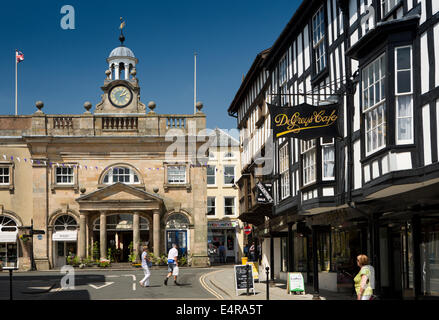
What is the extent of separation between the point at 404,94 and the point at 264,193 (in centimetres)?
1470

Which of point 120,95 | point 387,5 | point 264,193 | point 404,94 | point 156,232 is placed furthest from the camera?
point 120,95

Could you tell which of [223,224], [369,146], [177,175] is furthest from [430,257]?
[223,224]

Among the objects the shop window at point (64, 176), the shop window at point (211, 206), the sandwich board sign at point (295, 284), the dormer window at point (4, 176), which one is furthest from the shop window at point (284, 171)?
the shop window at point (211, 206)

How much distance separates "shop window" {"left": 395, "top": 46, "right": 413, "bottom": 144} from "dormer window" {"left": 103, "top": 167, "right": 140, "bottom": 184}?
113ft

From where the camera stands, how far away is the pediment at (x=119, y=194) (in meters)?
44.2

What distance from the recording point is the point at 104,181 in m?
46.2

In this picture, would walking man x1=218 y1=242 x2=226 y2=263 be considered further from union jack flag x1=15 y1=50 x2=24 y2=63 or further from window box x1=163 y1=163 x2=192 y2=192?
union jack flag x1=15 y1=50 x2=24 y2=63

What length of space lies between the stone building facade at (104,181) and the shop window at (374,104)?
30.3 metres

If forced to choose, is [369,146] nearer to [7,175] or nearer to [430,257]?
[430,257]

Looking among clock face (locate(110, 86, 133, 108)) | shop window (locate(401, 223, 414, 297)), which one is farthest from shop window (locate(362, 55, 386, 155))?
clock face (locate(110, 86, 133, 108))

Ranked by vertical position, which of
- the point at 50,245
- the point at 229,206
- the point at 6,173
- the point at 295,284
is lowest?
the point at 295,284

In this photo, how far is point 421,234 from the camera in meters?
14.8

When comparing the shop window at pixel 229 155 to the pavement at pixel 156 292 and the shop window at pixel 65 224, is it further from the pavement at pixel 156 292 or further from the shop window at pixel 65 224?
the pavement at pixel 156 292

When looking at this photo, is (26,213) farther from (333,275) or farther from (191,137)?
(333,275)
